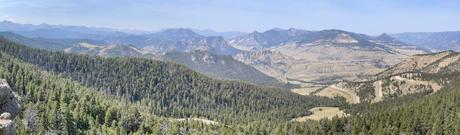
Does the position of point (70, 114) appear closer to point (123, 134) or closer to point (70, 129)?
point (70, 129)

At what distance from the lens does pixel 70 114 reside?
199375 mm

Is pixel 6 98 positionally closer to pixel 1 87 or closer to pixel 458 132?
pixel 1 87

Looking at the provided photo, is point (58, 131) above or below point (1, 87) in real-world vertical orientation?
below

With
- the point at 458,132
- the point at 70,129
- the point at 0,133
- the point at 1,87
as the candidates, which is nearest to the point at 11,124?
the point at 0,133

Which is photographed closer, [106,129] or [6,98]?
[6,98]

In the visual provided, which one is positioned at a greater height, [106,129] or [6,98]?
[6,98]

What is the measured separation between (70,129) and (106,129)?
528 inches

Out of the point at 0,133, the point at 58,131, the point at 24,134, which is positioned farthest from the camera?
the point at 58,131

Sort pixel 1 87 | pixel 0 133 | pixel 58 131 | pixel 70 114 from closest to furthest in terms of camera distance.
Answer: pixel 0 133 < pixel 1 87 < pixel 58 131 < pixel 70 114

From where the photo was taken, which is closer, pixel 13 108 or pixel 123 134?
pixel 13 108

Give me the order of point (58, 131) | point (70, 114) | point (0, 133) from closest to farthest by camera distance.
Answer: point (0, 133), point (58, 131), point (70, 114)

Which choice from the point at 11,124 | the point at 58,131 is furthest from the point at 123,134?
the point at 11,124

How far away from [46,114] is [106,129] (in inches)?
914

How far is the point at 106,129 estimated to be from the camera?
196 m
